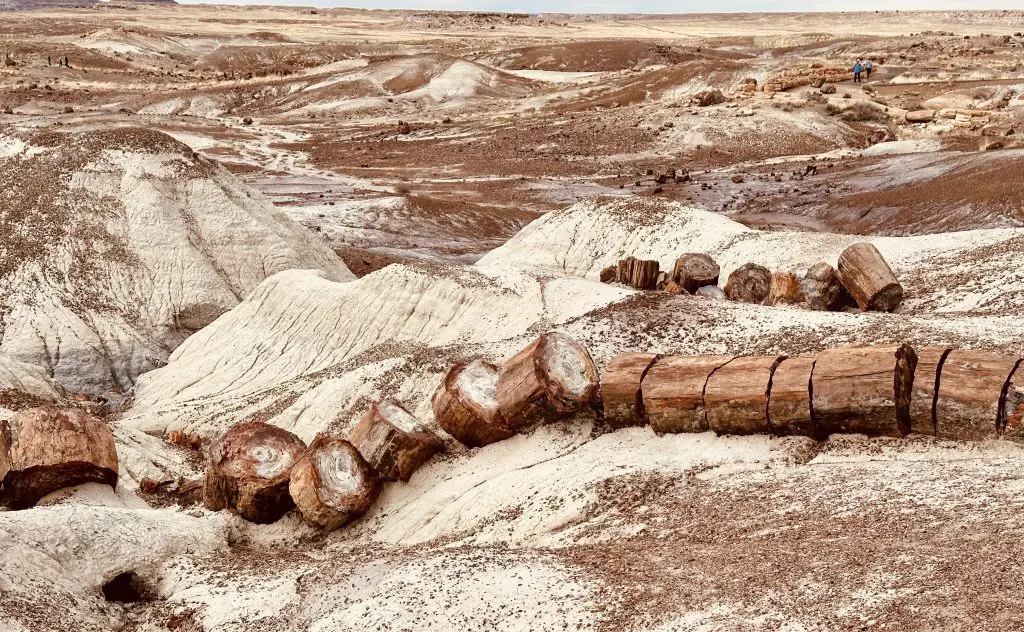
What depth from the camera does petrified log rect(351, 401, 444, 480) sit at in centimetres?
859

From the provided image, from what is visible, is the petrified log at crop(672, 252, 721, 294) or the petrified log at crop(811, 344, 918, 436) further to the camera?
the petrified log at crop(672, 252, 721, 294)

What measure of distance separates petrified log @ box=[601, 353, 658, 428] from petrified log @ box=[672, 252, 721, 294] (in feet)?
16.7

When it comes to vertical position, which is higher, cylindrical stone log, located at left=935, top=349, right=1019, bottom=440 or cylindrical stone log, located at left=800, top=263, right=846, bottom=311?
cylindrical stone log, located at left=935, top=349, right=1019, bottom=440

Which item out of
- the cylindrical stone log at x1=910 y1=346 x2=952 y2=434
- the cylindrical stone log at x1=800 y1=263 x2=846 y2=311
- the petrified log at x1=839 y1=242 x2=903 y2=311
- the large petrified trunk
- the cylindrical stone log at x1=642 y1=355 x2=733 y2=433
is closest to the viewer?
the cylindrical stone log at x1=910 y1=346 x2=952 y2=434

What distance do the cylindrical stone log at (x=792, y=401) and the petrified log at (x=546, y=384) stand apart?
1677 millimetres

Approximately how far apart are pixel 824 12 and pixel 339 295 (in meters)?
154

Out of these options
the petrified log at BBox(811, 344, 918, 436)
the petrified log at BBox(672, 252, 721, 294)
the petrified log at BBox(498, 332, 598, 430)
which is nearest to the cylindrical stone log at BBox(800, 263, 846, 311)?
the petrified log at BBox(672, 252, 721, 294)

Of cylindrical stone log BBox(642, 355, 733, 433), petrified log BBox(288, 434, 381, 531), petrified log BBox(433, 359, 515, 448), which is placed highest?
cylindrical stone log BBox(642, 355, 733, 433)

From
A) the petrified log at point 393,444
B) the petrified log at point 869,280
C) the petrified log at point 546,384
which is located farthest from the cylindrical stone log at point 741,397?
the petrified log at point 869,280

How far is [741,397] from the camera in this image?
7656 millimetres

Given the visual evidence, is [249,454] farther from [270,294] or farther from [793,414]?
[270,294]

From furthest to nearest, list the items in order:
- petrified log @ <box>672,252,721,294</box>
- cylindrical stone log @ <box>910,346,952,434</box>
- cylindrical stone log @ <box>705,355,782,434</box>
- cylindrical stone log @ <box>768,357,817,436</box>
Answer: petrified log @ <box>672,252,721,294</box> → cylindrical stone log @ <box>705,355,782,434</box> → cylindrical stone log @ <box>768,357,817,436</box> → cylindrical stone log @ <box>910,346,952,434</box>

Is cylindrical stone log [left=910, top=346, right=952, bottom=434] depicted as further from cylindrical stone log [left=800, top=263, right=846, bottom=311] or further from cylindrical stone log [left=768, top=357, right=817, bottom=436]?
cylindrical stone log [left=800, top=263, right=846, bottom=311]

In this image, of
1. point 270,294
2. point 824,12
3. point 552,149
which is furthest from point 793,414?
point 824,12
